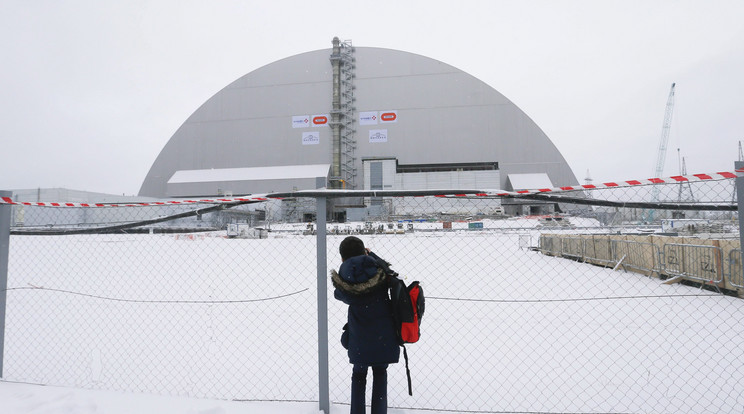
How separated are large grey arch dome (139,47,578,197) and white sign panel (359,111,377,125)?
469mm

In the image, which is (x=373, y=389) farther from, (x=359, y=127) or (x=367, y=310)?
(x=359, y=127)

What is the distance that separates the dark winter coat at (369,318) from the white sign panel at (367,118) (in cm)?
3871

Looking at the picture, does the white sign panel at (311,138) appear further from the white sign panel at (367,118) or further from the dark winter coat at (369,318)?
the dark winter coat at (369,318)

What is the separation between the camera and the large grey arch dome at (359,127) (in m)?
38.1

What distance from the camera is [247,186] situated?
3797cm

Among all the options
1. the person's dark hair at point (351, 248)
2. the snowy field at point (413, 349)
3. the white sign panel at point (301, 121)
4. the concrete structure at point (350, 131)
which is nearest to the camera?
the person's dark hair at point (351, 248)

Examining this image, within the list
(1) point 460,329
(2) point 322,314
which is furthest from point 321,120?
(2) point 322,314

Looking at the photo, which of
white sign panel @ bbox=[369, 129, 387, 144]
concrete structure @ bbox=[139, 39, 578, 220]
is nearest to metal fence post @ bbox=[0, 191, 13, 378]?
concrete structure @ bbox=[139, 39, 578, 220]

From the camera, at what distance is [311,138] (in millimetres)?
40156

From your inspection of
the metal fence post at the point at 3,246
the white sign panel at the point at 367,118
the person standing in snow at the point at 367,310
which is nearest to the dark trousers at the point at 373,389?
the person standing in snow at the point at 367,310

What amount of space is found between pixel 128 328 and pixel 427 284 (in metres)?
6.11

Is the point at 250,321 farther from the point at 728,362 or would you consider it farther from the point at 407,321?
the point at 728,362

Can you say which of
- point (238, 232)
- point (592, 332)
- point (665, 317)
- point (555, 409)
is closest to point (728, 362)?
point (592, 332)

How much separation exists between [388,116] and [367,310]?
38.8 metres
